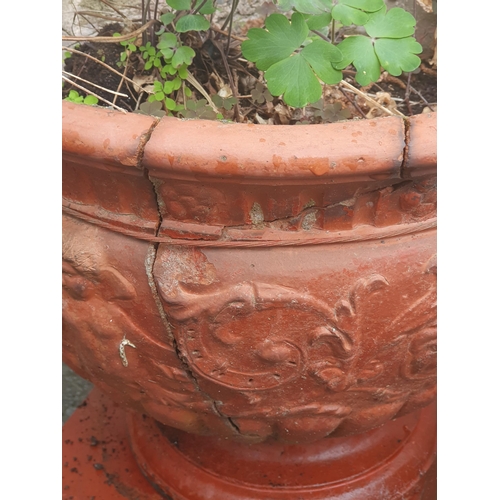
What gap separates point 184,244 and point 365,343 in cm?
33

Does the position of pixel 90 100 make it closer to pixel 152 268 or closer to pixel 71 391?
pixel 152 268

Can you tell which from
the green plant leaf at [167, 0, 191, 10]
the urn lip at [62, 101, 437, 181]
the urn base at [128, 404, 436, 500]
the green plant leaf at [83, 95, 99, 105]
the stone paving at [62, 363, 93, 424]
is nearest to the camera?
the urn lip at [62, 101, 437, 181]

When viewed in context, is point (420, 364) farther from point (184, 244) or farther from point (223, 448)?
point (223, 448)

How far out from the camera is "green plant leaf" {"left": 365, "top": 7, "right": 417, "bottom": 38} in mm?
967

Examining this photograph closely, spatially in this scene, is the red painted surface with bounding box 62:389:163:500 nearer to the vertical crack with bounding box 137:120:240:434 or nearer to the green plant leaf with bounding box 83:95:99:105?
the vertical crack with bounding box 137:120:240:434

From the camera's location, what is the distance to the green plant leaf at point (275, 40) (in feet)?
3.20

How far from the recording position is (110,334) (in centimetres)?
105

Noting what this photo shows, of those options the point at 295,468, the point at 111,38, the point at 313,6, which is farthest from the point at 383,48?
the point at 295,468

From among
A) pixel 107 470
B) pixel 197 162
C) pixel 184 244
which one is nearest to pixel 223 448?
pixel 107 470

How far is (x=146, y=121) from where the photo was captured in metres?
0.91

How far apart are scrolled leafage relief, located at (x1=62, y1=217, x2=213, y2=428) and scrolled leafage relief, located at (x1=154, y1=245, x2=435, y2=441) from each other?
2.2 inches

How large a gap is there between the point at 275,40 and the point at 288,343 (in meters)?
0.48

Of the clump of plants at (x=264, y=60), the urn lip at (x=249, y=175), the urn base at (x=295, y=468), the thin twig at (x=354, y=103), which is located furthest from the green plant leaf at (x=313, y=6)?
the urn base at (x=295, y=468)

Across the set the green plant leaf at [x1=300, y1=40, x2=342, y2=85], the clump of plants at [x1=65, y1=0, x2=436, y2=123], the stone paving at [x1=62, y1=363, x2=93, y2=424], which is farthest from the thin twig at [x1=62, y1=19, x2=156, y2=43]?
the stone paving at [x1=62, y1=363, x2=93, y2=424]
